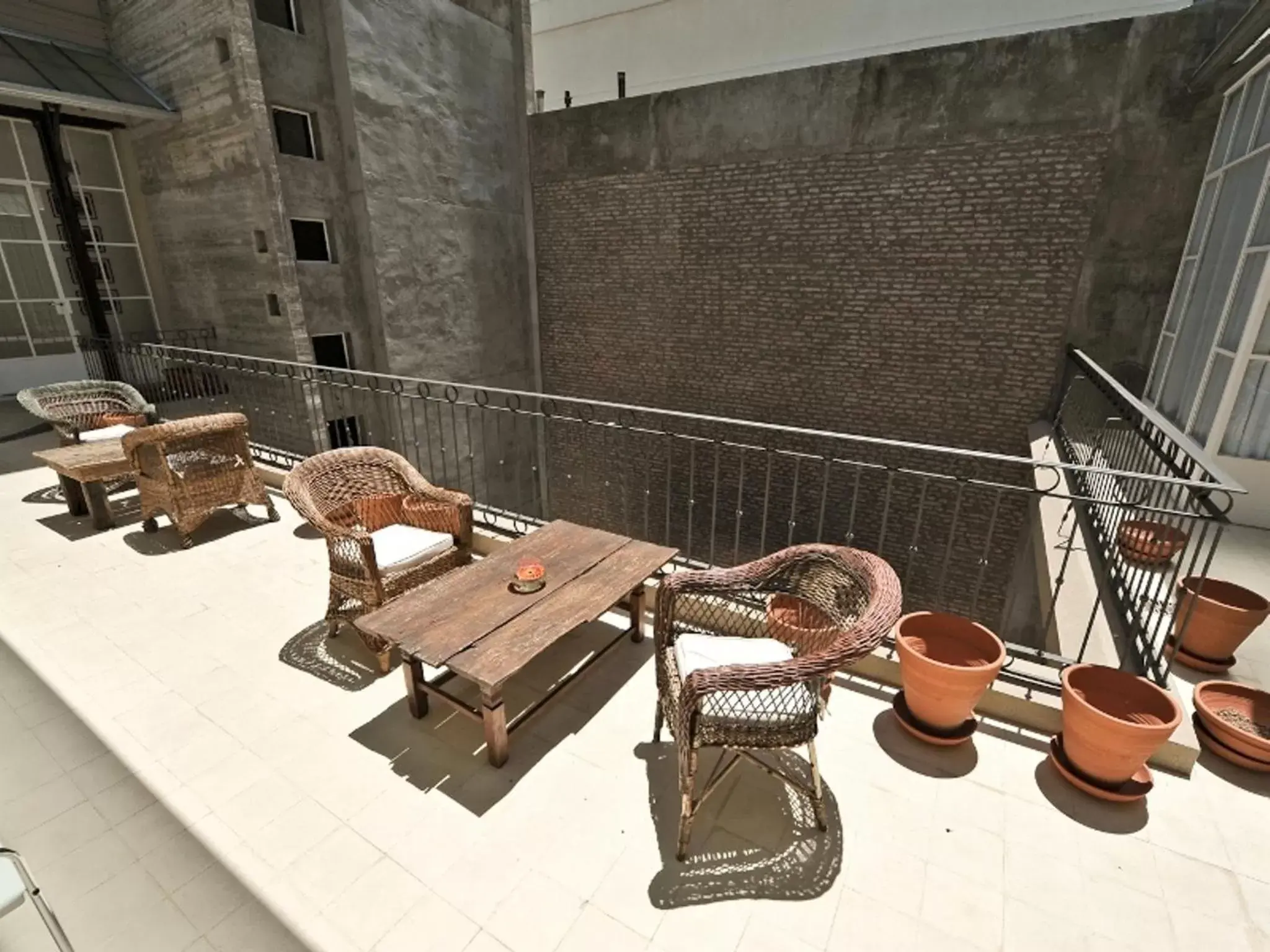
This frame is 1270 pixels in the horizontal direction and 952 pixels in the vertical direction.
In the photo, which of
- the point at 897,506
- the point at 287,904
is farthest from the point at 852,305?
the point at 287,904

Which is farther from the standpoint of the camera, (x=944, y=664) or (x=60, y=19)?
(x=60, y=19)

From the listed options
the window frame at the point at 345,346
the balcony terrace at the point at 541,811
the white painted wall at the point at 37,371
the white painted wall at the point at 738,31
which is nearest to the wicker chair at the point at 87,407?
the balcony terrace at the point at 541,811

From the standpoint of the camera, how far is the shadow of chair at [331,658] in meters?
2.74

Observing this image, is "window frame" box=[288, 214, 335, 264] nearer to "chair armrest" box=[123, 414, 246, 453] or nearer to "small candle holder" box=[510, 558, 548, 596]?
"chair armrest" box=[123, 414, 246, 453]

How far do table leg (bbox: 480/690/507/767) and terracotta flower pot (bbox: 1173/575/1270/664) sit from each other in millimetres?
2941

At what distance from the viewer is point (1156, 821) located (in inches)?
78.8

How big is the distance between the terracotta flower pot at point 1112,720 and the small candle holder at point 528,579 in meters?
2.13

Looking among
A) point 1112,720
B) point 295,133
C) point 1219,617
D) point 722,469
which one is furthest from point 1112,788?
point 295,133

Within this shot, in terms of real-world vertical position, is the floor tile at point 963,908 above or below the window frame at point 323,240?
below

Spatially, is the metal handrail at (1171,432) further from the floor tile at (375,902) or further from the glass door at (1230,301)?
the floor tile at (375,902)

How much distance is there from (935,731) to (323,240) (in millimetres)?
9184

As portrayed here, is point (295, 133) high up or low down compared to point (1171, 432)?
up

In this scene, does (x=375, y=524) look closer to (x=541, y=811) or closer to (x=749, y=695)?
(x=541, y=811)

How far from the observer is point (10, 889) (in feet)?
4.07
